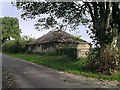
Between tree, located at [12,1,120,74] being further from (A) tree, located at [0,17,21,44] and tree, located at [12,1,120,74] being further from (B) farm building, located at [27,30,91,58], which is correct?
(A) tree, located at [0,17,21,44]

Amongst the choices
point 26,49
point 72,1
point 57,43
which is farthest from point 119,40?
point 26,49

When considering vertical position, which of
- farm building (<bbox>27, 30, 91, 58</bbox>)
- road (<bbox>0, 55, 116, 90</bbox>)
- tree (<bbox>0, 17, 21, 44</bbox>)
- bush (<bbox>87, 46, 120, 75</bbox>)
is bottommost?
road (<bbox>0, 55, 116, 90</bbox>)

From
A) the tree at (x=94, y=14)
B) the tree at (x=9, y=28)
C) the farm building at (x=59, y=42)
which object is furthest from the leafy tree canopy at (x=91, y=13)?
the tree at (x=9, y=28)

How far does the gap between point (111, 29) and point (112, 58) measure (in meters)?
3.47

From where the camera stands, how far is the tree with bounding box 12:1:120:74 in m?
21.1

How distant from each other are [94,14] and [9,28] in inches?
2947

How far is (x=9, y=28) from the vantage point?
93688 millimetres

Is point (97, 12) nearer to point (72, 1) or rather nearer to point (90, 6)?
point (90, 6)

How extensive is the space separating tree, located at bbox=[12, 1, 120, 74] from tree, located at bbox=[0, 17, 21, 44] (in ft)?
223

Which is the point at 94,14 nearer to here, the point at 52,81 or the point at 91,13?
the point at 91,13

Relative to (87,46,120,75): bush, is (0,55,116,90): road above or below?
below

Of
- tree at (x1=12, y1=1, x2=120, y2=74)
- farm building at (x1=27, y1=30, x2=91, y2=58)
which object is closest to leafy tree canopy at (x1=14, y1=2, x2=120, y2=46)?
tree at (x1=12, y1=1, x2=120, y2=74)

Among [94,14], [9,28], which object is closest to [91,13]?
[94,14]

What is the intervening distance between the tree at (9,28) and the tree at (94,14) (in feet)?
223
